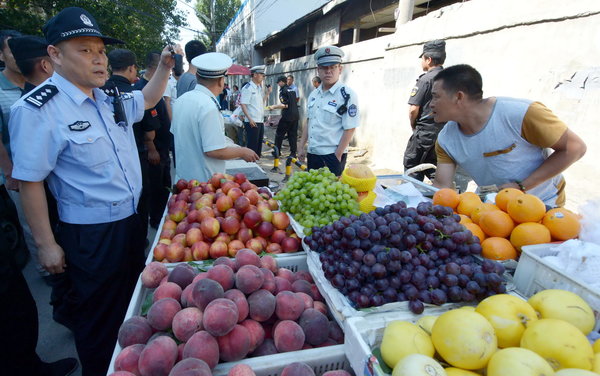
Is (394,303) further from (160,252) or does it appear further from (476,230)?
(160,252)

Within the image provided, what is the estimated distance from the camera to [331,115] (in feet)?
13.5

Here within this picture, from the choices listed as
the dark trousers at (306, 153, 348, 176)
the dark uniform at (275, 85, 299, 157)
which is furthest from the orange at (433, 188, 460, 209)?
the dark uniform at (275, 85, 299, 157)

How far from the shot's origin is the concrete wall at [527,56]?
3.70m

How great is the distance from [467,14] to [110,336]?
6.63 metres

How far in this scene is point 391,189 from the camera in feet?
8.36

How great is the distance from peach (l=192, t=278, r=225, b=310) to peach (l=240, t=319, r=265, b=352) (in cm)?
17

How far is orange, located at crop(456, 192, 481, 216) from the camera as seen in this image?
196cm

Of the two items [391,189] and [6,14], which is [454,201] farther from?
[6,14]

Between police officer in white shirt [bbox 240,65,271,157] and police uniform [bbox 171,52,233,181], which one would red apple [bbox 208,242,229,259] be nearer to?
police uniform [bbox 171,52,233,181]

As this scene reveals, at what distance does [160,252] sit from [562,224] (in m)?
2.32

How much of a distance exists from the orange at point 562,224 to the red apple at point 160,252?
7.35ft

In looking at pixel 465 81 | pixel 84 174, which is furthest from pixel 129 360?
pixel 465 81

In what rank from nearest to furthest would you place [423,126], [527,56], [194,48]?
[423,126], [527,56], [194,48]

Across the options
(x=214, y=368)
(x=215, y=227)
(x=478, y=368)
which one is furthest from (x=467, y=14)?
(x=214, y=368)
